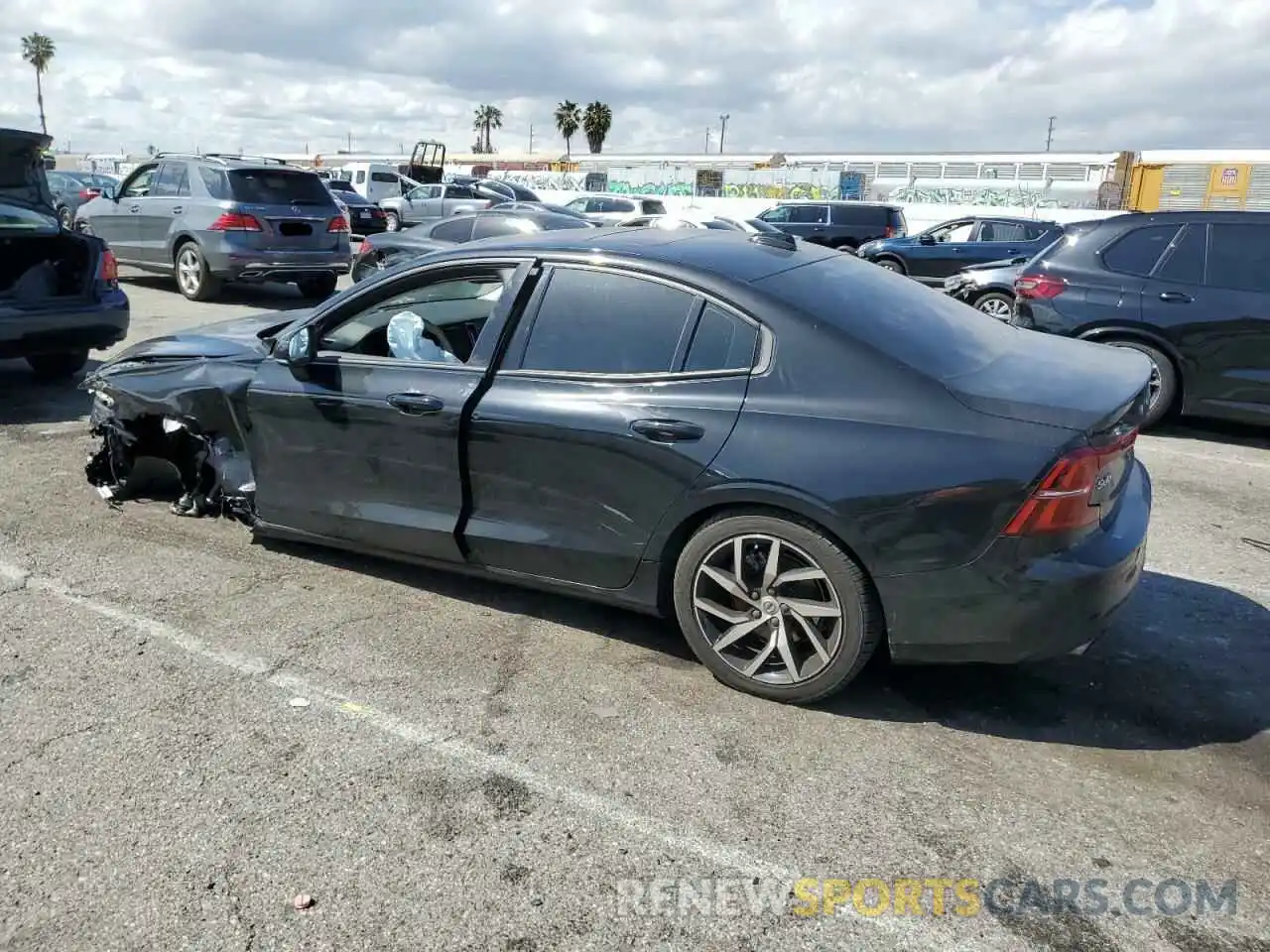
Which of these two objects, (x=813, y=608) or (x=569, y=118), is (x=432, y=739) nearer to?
(x=813, y=608)

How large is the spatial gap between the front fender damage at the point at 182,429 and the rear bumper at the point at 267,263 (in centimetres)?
765

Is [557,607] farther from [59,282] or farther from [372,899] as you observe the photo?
[59,282]

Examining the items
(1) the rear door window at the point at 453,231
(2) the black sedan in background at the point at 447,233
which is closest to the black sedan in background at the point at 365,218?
(2) the black sedan in background at the point at 447,233

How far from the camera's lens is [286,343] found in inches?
171

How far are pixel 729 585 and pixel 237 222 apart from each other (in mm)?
11057

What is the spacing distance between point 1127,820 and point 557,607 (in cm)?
229

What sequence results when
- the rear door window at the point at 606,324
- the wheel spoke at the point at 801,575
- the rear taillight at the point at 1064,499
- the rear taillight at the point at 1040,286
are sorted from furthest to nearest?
1. the rear taillight at the point at 1040,286
2. the rear door window at the point at 606,324
3. the wheel spoke at the point at 801,575
4. the rear taillight at the point at 1064,499

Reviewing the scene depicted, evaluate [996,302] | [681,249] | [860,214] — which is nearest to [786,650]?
[681,249]

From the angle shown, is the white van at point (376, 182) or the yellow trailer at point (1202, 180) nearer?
the white van at point (376, 182)

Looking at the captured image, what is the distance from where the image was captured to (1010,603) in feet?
10.2

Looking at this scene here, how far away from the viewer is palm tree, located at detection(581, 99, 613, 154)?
90.9 meters

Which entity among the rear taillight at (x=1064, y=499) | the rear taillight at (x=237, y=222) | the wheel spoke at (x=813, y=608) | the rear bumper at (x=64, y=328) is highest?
the rear taillight at (x=237, y=222)

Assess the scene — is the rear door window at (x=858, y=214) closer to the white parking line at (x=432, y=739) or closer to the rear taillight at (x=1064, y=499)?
the rear taillight at (x=1064, y=499)

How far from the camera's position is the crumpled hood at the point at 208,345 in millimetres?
5031
